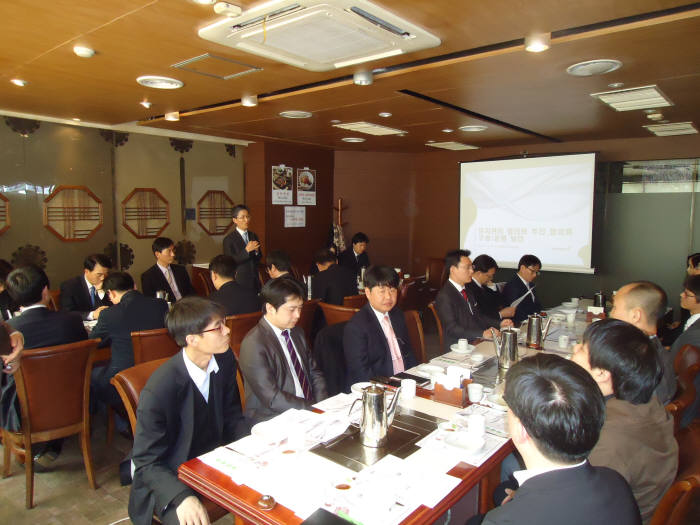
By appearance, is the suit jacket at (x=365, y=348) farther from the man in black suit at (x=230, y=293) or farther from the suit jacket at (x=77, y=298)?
the suit jacket at (x=77, y=298)

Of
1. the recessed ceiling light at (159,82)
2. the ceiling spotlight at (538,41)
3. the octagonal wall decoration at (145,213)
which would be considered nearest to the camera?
the ceiling spotlight at (538,41)

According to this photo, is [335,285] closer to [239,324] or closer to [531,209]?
[239,324]

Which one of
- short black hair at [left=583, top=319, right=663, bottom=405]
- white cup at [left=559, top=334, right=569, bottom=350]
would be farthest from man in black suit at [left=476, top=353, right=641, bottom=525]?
white cup at [left=559, top=334, right=569, bottom=350]

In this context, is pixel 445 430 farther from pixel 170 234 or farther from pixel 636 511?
pixel 170 234

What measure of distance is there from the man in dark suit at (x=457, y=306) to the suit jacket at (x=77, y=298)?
113 inches

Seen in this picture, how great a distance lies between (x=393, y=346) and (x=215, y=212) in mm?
4623

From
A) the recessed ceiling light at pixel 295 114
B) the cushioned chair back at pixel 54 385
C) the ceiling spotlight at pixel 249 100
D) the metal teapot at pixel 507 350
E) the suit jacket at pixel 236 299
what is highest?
the recessed ceiling light at pixel 295 114

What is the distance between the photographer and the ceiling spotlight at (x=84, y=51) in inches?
111

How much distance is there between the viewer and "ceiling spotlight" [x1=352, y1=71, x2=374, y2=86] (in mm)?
3285

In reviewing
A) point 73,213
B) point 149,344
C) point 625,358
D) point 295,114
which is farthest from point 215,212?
point 625,358

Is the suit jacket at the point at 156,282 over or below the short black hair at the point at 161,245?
below

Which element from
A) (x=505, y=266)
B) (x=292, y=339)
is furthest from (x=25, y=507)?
(x=505, y=266)

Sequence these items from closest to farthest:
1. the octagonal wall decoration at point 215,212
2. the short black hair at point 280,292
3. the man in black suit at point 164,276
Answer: the short black hair at point 280,292
the man in black suit at point 164,276
the octagonal wall decoration at point 215,212

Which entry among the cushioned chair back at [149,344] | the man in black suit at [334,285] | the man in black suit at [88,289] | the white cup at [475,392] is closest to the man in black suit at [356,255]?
the man in black suit at [334,285]
